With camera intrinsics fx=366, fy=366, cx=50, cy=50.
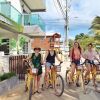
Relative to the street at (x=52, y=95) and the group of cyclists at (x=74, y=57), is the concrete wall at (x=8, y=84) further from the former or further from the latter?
the group of cyclists at (x=74, y=57)

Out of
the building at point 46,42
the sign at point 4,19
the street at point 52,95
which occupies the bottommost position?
the street at point 52,95

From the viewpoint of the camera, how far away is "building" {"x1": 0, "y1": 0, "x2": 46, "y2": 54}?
59.9 ft

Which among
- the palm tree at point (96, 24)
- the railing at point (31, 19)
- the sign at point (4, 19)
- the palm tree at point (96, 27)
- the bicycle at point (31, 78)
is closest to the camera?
the bicycle at point (31, 78)

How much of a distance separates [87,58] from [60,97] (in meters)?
2.72

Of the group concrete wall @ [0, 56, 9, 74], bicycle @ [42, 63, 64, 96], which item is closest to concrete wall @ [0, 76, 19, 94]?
concrete wall @ [0, 56, 9, 74]

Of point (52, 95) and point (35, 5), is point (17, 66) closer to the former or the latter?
point (52, 95)

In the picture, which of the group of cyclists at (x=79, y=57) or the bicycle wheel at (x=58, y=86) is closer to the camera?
the bicycle wheel at (x=58, y=86)

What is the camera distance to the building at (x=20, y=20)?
18.3 m

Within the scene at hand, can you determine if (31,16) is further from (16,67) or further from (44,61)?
(44,61)

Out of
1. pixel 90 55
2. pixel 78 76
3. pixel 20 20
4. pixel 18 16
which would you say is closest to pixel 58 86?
pixel 78 76

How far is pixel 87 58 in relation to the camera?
46.1 feet

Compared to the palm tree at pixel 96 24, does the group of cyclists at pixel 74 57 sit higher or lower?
lower

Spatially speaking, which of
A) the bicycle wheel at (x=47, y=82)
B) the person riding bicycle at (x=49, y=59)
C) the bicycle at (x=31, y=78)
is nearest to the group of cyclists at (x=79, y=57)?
the person riding bicycle at (x=49, y=59)

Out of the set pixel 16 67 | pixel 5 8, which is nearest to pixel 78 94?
pixel 16 67
